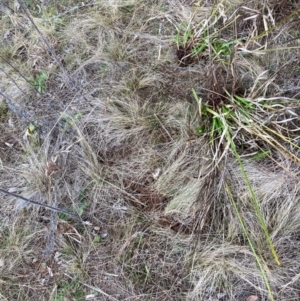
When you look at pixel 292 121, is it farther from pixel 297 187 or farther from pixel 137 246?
pixel 137 246

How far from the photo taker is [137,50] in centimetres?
194

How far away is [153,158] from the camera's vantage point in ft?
5.57

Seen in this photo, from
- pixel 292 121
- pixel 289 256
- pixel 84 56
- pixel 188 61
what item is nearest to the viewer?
pixel 289 256

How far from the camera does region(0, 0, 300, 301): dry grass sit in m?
1.52

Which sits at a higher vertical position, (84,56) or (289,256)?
(84,56)

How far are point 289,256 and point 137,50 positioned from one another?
1228 millimetres

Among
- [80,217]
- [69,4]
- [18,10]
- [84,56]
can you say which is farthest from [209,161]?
[18,10]

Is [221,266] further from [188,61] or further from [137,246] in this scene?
[188,61]

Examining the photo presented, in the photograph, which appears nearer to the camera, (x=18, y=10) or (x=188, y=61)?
(x=188, y=61)

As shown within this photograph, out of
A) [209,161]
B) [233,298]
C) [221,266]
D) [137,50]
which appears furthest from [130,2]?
[233,298]

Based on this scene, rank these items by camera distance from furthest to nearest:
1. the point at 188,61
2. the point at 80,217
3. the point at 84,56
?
the point at 84,56, the point at 188,61, the point at 80,217

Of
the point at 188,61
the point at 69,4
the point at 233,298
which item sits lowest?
the point at 233,298

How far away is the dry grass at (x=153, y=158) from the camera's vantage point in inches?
59.8

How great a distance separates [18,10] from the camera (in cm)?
225
